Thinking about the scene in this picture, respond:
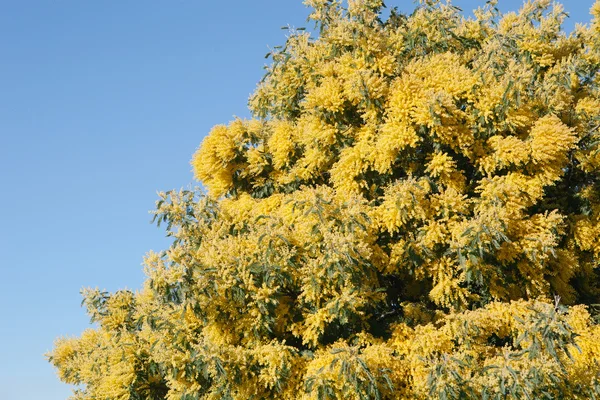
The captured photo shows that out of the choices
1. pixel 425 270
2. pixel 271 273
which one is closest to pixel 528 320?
pixel 425 270

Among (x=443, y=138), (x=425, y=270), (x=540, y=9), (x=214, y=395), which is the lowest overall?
(x=214, y=395)

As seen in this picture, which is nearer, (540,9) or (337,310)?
(337,310)

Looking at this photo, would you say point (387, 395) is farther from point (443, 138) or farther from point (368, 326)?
point (443, 138)

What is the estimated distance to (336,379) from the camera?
32.5ft

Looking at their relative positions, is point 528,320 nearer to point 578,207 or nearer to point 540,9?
point 578,207

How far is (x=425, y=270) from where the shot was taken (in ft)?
38.3

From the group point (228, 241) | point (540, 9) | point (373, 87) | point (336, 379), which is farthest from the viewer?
point (540, 9)

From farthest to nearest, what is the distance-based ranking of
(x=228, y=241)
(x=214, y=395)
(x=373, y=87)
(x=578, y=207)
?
(x=578, y=207), (x=373, y=87), (x=228, y=241), (x=214, y=395)

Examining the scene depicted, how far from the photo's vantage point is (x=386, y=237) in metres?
12.0

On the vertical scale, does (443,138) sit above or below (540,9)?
below

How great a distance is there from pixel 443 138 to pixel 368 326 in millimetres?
3483

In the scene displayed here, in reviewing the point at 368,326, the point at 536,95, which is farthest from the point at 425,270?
the point at 536,95

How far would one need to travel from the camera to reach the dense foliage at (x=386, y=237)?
34.1 ft

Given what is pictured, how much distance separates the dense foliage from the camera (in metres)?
10.4
